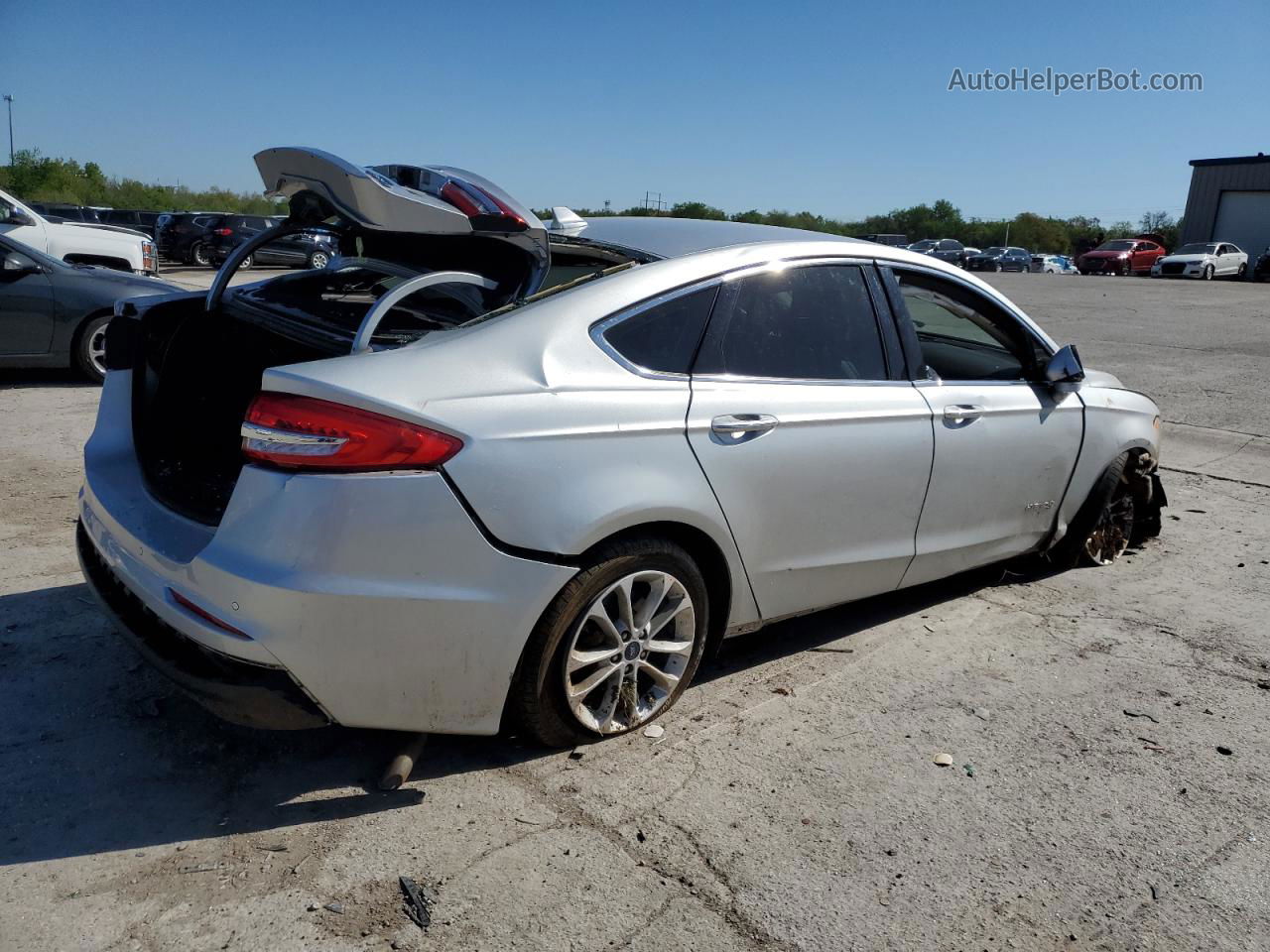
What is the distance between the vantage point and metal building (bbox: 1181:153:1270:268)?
4731 cm

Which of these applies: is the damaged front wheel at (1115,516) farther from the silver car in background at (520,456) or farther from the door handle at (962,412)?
the door handle at (962,412)

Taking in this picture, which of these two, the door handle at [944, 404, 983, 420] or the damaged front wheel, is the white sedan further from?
the door handle at [944, 404, 983, 420]

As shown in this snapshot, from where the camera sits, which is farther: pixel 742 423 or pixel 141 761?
pixel 742 423

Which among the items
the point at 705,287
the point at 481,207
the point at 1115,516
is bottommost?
the point at 1115,516

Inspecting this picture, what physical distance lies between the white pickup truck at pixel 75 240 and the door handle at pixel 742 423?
37.1ft

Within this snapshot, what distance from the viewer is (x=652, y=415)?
301 centimetres

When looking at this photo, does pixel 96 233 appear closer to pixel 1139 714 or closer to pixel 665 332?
pixel 665 332

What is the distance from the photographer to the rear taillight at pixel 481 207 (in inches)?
121

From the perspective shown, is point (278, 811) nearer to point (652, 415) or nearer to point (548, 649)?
point (548, 649)

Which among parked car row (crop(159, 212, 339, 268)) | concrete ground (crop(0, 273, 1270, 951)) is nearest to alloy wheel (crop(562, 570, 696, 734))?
concrete ground (crop(0, 273, 1270, 951))

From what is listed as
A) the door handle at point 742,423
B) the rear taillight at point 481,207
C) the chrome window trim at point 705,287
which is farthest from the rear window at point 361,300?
the door handle at point 742,423

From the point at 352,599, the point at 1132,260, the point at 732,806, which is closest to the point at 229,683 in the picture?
the point at 352,599

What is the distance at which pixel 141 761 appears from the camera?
3.06 m

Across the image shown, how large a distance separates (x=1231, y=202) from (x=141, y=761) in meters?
→ 56.5
